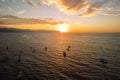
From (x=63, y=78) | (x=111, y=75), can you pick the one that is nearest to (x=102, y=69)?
(x=111, y=75)

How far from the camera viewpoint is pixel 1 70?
35688 millimetres

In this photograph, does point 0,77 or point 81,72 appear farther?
point 81,72

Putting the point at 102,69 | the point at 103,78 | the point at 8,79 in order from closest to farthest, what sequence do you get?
1. the point at 8,79
2. the point at 103,78
3. the point at 102,69

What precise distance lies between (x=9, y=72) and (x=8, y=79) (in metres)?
4.90

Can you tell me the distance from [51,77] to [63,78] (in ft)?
11.3

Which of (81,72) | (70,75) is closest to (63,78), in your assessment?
(70,75)

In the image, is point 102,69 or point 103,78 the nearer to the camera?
point 103,78

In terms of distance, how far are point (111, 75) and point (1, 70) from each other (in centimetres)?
3366

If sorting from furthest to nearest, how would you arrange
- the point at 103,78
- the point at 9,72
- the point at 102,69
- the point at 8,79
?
the point at 102,69
the point at 9,72
the point at 103,78
the point at 8,79

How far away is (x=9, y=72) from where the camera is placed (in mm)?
34625

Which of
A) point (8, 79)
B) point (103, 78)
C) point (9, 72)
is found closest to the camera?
point (8, 79)

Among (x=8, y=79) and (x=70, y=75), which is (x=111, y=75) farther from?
(x=8, y=79)

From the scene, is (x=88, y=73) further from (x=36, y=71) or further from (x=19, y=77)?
(x=19, y=77)

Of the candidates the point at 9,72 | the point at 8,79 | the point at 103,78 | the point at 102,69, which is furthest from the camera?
the point at 102,69
